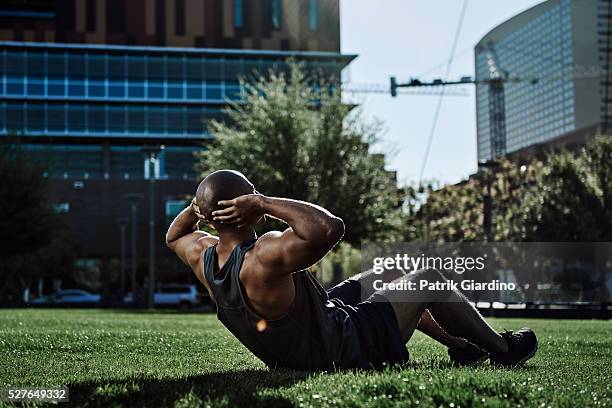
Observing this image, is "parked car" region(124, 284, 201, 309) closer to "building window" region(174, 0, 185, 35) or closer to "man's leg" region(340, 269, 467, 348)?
"building window" region(174, 0, 185, 35)

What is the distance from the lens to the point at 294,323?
190 inches

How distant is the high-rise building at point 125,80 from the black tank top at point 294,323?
6069 cm

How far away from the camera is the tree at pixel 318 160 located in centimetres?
3234

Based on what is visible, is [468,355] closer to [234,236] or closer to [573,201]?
[234,236]

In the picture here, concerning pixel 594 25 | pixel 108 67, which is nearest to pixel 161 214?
pixel 108 67

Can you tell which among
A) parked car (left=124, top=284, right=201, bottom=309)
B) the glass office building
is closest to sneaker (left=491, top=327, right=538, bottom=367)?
parked car (left=124, top=284, right=201, bottom=309)

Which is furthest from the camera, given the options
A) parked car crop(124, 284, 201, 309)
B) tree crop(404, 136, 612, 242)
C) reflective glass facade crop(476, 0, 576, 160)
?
reflective glass facade crop(476, 0, 576, 160)

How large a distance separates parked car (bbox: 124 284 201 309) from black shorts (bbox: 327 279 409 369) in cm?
4988

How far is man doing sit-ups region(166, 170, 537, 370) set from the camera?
4367 mm

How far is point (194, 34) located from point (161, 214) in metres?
14.2

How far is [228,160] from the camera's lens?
1297 inches

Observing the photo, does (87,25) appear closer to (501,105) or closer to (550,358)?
(501,105)

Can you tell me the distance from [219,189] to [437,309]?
1.54 metres

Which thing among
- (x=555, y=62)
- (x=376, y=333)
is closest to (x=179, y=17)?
(x=376, y=333)
